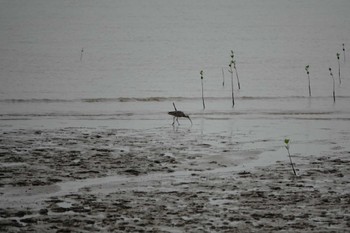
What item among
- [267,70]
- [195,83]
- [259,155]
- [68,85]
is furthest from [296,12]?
[259,155]

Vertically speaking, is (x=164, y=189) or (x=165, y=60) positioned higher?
(x=165, y=60)

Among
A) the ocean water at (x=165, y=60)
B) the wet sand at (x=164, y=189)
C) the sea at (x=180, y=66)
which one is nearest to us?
the wet sand at (x=164, y=189)

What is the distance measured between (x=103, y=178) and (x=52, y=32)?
70.9 meters

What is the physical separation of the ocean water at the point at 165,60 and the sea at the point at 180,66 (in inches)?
4.1

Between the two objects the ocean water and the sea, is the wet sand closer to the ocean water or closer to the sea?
the sea

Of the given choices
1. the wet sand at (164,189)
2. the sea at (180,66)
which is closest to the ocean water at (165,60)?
the sea at (180,66)

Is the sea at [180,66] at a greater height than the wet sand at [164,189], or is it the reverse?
the sea at [180,66]

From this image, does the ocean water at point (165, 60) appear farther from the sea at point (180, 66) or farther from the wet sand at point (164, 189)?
the wet sand at point (164, 189)

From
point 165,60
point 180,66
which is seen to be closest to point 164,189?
point 180,66

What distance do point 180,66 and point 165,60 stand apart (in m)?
4.02

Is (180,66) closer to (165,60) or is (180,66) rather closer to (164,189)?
(165,60)

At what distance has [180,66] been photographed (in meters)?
56.7

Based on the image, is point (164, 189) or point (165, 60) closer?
point (164, 189)

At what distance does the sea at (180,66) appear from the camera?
23359 millimetres
